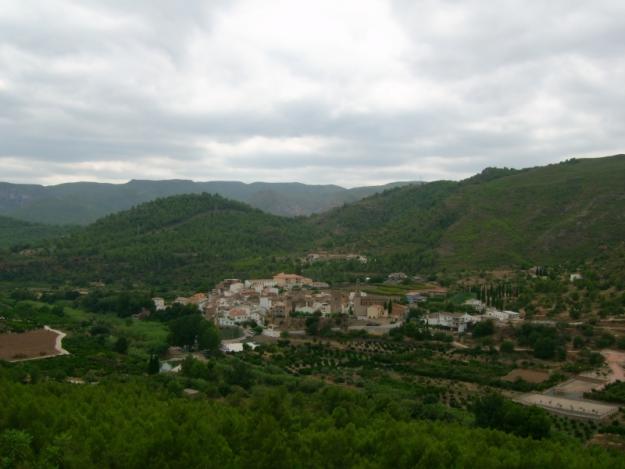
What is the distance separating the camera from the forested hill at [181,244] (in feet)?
241

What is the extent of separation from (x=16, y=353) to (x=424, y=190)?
91654 millimetres

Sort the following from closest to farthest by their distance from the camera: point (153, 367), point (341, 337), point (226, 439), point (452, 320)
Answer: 1. point (226, 439)
2. point (153, 367)
3. point (341, 337)
4. point (452, 320)

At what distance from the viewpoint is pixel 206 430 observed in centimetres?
1482

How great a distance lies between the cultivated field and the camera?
3145 cm

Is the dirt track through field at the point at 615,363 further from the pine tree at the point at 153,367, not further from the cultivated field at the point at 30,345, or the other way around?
the cultivated field at the point at 30,345

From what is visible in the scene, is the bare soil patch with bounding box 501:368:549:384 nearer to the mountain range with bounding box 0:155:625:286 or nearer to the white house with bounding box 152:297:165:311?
the mountain range with bounding box 0:155:625:286

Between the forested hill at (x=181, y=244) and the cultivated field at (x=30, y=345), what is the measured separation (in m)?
31.1

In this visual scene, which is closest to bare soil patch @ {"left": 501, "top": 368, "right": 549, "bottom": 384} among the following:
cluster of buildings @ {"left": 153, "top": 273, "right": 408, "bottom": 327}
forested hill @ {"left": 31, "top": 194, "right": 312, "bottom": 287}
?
cluster of buildings @ {"left": 153, "top": 273, "right": 408, "bottom": 327}

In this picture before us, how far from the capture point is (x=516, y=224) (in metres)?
70.2

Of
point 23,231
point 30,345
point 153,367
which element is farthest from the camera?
point 23,231

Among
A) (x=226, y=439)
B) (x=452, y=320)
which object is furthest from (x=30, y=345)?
(x=452, y=320)

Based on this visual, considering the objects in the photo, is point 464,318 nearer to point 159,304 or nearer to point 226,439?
point 159,304

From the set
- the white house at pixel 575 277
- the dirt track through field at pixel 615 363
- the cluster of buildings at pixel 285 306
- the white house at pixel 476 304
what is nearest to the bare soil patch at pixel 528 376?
the dirt track through field at pixel 615 363

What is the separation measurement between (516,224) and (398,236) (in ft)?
53.5
